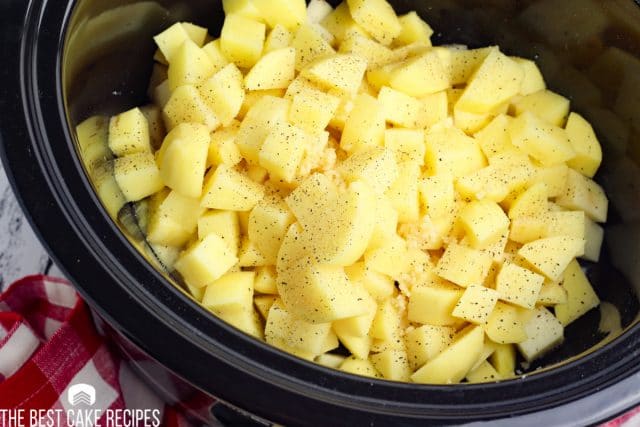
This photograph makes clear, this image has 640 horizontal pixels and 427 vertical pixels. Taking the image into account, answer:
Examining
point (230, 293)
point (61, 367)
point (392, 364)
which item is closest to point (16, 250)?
point (61, 367)

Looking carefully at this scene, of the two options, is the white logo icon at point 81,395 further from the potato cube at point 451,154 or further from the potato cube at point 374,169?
the potato cube at point 451,154

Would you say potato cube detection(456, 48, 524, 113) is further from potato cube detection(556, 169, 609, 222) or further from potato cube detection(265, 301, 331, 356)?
potato cube detection(265, 301, 331, 356)

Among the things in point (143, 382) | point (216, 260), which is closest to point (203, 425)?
point (143, 382)

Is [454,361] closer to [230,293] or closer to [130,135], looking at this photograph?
[230,293]

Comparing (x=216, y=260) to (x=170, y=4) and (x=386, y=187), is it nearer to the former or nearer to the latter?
(x=386, y=187)

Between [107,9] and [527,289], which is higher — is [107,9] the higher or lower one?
the higher one
